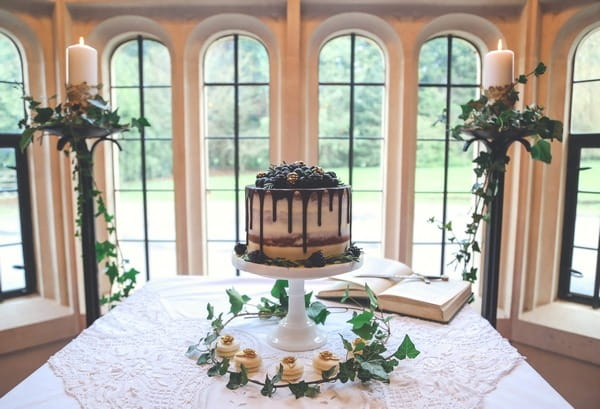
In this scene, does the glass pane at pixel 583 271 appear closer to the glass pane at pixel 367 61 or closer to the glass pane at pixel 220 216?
the glass pane at pixel 367 61

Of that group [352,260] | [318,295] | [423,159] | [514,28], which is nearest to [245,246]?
[352,260]

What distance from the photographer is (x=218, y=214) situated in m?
2.73

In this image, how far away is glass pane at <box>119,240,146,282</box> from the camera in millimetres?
2756

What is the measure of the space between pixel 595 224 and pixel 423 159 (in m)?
0.99

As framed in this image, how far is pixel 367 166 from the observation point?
2.67 meters

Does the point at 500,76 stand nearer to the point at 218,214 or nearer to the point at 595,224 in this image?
the point at 595,224

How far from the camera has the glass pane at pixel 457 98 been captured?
2.64 meters

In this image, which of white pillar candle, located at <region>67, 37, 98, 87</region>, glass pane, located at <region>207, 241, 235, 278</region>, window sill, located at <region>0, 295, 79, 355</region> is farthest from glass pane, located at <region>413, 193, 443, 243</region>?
window sill, located at <region>0, 295, 79, 355</region>

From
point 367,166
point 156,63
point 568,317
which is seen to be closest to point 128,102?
point 156,63

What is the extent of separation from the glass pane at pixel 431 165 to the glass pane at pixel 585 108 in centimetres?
72

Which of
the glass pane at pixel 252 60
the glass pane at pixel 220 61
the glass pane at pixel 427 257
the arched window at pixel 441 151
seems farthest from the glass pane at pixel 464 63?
the glass pane at pixel 220 61

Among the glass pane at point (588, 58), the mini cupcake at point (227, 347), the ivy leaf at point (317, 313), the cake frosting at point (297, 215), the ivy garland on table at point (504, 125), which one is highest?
the glass pane at point (588, 58)

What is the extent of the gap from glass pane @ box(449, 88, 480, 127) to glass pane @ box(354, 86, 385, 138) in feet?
1.45

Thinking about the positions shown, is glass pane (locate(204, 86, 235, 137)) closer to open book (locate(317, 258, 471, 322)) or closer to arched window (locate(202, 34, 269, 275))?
arched window (locate(202, 34, 269, 275))
